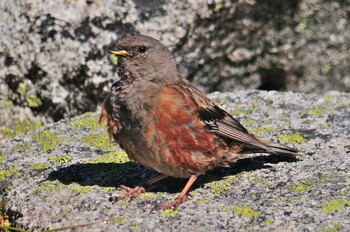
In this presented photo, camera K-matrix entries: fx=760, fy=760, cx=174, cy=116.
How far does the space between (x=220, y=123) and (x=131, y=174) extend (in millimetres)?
947

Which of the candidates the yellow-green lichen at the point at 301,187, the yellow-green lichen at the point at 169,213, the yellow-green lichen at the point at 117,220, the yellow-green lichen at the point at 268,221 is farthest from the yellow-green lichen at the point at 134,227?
the yellow-green lichen at the point at 301,187

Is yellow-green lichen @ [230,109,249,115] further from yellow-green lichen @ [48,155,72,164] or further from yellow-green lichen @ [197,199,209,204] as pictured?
yellow-green lichen @ [197,199,209,204]

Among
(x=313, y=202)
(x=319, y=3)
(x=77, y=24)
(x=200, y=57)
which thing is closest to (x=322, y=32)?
(x=319, y=3)

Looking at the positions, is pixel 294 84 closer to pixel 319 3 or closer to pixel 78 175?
pixel 319 3

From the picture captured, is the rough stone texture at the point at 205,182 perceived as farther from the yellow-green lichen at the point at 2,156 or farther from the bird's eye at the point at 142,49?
the bird's eye at the point at 142,49

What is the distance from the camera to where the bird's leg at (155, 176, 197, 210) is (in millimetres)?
5883

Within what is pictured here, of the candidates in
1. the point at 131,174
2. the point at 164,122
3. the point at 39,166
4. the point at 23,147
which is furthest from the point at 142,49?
the point at 23,147

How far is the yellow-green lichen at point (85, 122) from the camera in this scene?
25.5 ft

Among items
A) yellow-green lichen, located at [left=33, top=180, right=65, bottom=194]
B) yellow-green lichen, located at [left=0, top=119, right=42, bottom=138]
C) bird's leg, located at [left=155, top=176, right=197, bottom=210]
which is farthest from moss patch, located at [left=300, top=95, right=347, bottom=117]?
yellow-green lichen, located at [left=0, top=119, right=42, bottom=138]

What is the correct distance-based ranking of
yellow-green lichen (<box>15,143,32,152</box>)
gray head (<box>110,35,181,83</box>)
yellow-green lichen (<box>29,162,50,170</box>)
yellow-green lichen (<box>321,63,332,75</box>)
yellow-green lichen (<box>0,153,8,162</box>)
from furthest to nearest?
yellow-green lichen (<box>321,63,332,75</box>), yellow-green lichen (<box>15,143,32,152</box>), yellow-green lichen (<box>0,153,8,162</box>), yellow-green lichen (<box>29,162,50,170</box>), gray head (<box>110,35,181,83</box>)

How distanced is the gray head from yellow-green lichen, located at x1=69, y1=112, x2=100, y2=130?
152 centimetres

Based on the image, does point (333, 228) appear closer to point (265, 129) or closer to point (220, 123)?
point (220, 123)

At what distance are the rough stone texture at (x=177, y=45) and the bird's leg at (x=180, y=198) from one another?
250cm

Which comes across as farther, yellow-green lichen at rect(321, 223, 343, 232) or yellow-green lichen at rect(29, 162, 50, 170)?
yellow-green lichen at rect(29, 162, 50, 170)
